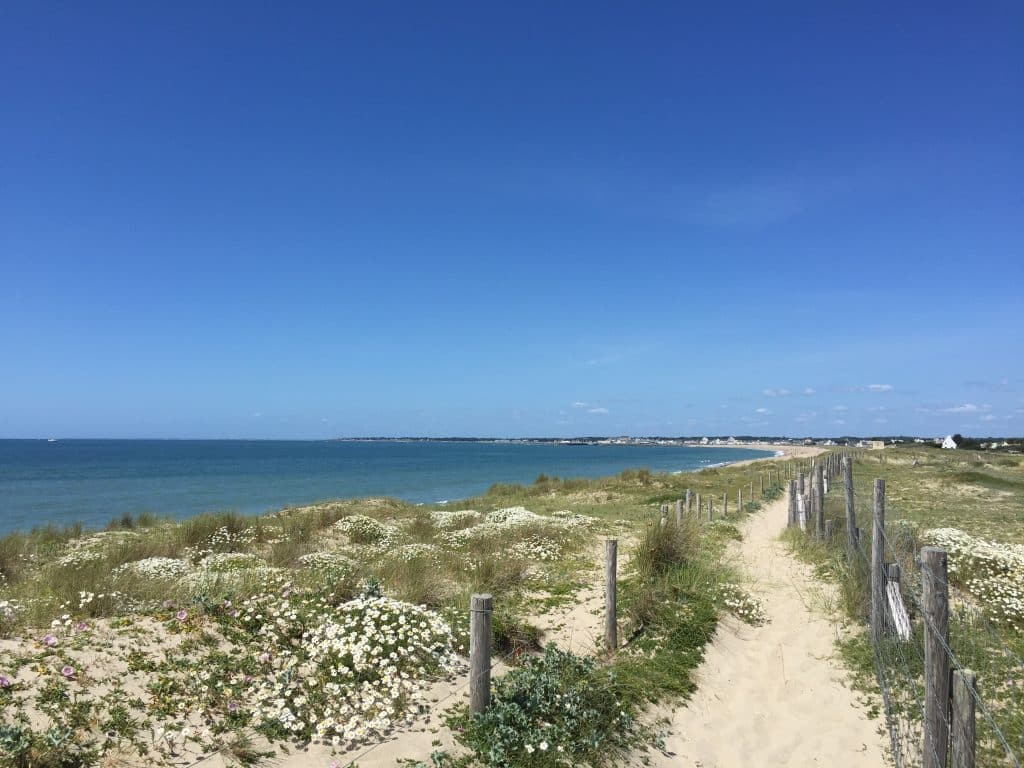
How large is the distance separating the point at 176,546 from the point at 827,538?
51.2 ft

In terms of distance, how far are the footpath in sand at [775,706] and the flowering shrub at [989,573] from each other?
2116mm

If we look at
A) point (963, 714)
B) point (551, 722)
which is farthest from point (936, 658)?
point (551, 722)

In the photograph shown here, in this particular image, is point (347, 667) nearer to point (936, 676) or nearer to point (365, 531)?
point (936, 676)

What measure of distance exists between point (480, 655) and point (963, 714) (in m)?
3.87

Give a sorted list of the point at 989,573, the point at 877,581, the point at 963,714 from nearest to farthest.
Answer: the point at 963,714 < the point at 877,581 < the point at 989,573

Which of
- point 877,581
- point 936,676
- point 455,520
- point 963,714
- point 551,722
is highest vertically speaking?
point 963,714

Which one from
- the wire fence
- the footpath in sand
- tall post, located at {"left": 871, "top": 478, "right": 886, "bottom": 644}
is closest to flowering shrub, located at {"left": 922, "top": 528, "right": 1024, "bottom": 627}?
the wire fence

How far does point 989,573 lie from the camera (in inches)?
363

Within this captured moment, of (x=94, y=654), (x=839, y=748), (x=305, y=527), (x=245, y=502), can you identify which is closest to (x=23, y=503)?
(x=245, y=502)

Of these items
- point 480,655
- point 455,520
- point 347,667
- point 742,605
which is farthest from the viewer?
point 455,520

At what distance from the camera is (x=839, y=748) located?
20.2 ft

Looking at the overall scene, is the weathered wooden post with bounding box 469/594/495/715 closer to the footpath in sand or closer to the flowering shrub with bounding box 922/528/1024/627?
A: the footpath in sand

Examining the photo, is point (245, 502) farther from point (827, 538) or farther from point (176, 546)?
point (827, 538)

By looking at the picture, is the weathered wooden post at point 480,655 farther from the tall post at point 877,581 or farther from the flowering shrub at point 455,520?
the flowering shrub at point 455,520
